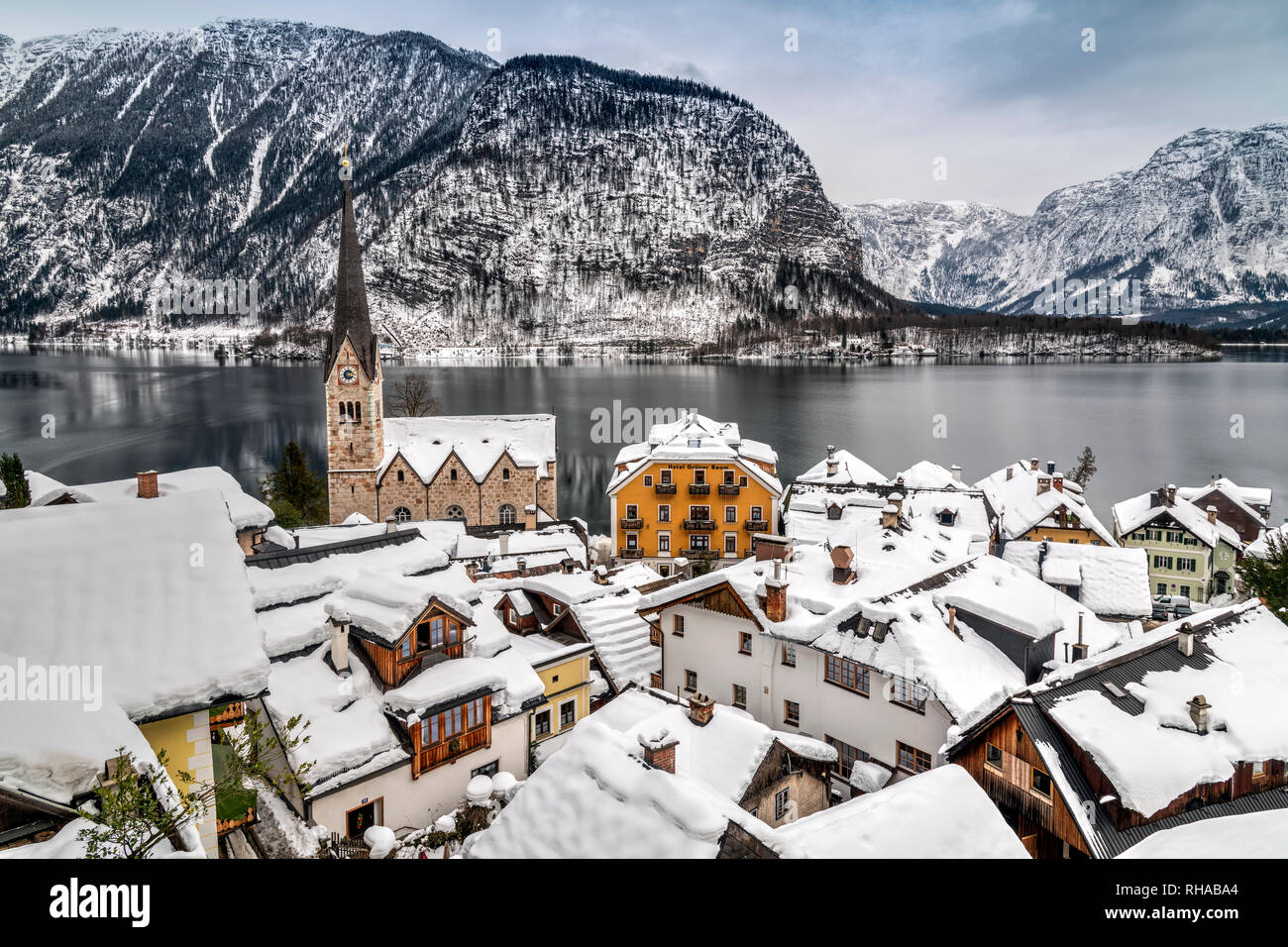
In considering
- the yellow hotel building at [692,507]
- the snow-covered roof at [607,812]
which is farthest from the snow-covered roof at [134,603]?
the yellow hotel building at [692,507]

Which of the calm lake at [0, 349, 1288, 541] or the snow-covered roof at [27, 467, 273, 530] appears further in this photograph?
the calm lake at [0, 349, 1288, 541]

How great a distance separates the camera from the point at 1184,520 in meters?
40.4

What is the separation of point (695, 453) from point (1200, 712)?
27.6 metres

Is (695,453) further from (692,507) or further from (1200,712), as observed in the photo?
(1200,712)

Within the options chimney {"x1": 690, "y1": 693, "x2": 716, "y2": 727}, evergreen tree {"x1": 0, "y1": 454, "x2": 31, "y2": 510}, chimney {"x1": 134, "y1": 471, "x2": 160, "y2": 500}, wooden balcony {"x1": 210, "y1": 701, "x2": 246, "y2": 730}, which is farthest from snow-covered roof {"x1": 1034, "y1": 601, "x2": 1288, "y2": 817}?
evergreen tree {"x1": 0, "y1": 454, "x2": 31, "y2": 510}

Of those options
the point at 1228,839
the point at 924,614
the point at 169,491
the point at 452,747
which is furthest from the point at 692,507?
the point at 1228,839

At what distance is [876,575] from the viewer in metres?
19.9

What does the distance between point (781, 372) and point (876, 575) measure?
6551 inches

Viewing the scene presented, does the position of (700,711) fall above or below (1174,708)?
below

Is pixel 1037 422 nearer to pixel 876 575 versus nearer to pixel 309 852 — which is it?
pixel 876 575

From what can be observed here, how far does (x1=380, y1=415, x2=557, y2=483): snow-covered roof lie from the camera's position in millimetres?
44906

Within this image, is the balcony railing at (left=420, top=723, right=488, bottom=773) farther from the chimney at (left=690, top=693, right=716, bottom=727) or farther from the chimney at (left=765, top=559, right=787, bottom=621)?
the chimney at (left=765, top=559, right=787, bottom=621)

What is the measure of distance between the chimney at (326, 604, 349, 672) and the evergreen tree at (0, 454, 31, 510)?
15.0m
